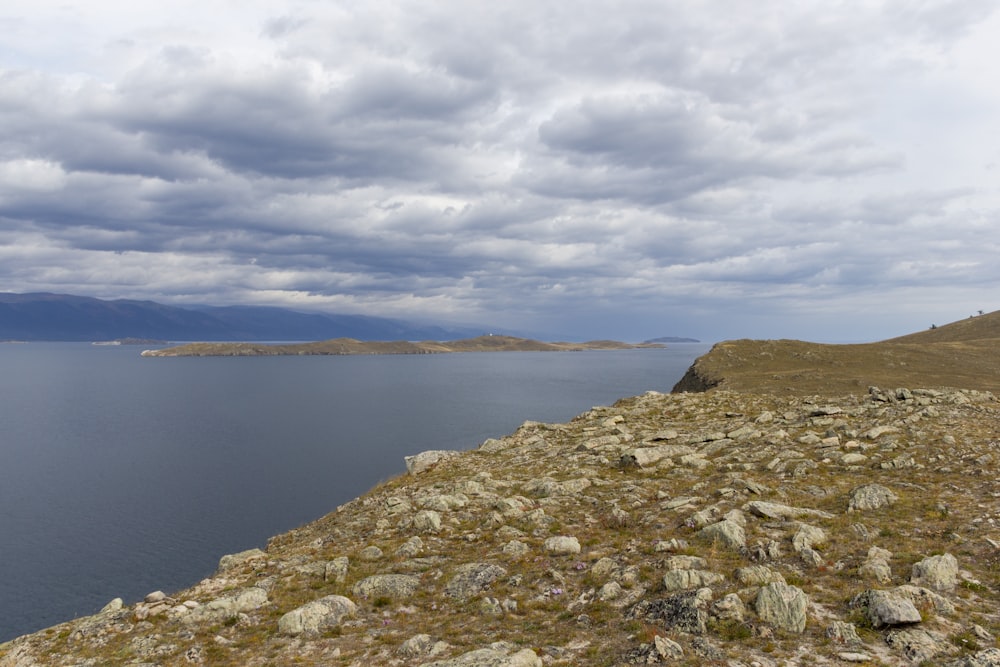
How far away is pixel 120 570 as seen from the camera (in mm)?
47469

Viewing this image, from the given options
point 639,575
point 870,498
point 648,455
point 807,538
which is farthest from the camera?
point 648,455

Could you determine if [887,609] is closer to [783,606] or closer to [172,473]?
[783,606]

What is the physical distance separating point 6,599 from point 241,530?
18721 millimetres

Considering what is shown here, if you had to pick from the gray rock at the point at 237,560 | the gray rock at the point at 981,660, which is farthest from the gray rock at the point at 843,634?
the gray rock at the point at 237,560

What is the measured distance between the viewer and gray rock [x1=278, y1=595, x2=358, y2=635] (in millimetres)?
15047

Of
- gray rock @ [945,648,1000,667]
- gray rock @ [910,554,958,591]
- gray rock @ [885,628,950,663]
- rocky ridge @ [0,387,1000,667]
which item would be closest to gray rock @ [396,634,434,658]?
rocky ridge @ [0,387,1000,667]

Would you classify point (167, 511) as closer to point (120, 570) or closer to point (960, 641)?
point (120, 570)

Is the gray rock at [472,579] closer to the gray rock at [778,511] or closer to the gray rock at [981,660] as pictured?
the gray rock at [778,511]

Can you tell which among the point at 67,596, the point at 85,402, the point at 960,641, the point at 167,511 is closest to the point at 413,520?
the point at 960,641

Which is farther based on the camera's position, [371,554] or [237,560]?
[237,560]

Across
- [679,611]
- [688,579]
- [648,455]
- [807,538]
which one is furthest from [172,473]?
[807,538]

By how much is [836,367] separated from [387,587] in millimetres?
93571

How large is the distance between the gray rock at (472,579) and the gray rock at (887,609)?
1002 cm

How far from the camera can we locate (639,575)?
15727 millimetres
